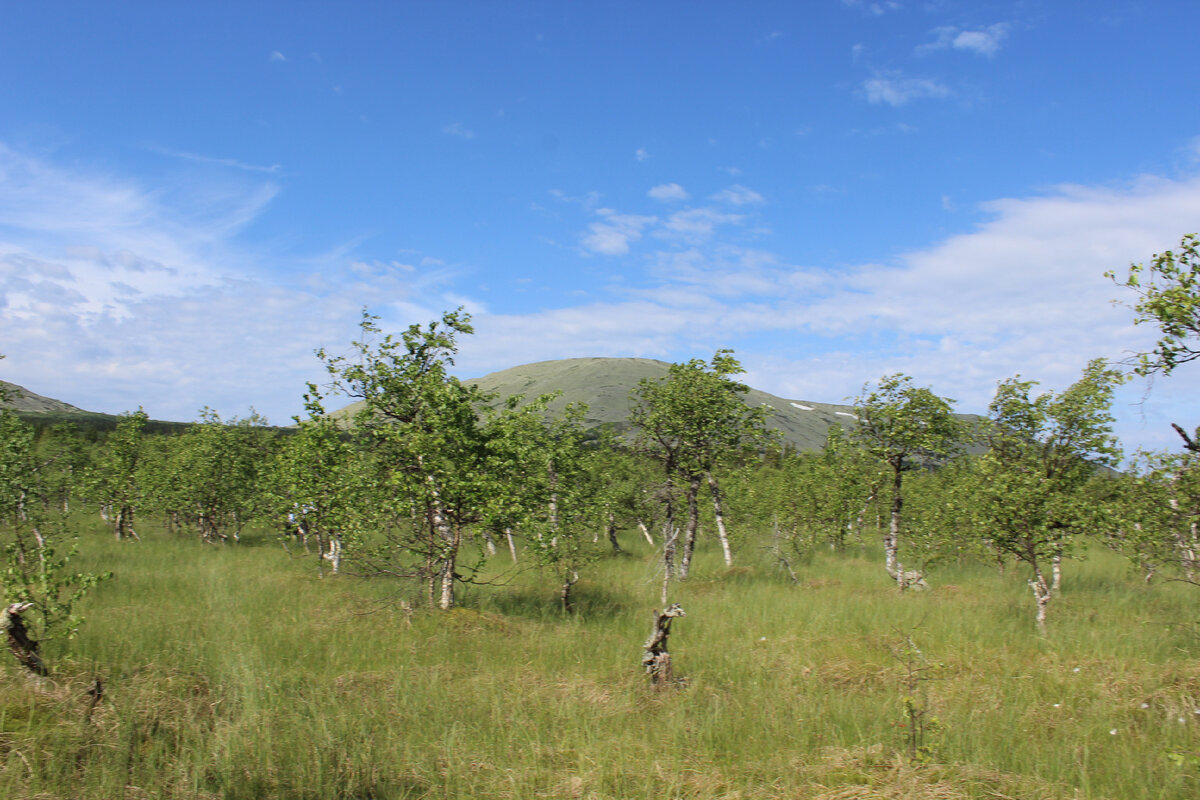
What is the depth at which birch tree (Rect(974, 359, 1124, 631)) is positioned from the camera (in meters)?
14.6

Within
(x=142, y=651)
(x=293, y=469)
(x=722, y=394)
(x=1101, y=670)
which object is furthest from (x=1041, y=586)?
(x=293, y=469)

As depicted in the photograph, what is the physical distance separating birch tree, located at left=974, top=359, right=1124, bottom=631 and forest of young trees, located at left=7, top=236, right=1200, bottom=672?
2.3 inches

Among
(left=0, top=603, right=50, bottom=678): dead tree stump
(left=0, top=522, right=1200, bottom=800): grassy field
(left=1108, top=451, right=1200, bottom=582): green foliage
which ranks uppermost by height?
(left=1108, top=451, right=1200, bottom=582): green foliage

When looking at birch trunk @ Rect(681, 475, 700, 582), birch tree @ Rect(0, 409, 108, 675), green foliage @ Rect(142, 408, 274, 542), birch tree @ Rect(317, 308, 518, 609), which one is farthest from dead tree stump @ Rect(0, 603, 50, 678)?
green foliage @ Rect(142, 408, 274, 542)

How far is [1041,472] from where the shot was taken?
52.5ft

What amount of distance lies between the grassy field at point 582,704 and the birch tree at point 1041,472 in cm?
212

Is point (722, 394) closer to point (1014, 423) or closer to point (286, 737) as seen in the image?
point (1014, 423)

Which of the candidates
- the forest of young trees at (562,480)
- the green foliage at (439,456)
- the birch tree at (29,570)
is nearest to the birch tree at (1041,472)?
the forest of young trees at (562,480)

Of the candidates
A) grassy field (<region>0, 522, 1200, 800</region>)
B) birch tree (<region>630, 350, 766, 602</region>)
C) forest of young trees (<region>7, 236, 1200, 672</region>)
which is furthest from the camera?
birch tree (<region>630, 350, 766, 602</region>)

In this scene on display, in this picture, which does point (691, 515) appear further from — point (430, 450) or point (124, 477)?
point (124, 477)

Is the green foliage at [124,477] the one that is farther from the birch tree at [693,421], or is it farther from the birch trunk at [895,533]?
the birch trunk at [895,533]

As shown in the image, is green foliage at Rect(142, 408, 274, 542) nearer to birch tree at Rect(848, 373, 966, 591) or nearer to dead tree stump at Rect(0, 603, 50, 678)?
dead tree stump at Rect(0, 603, 50, 678)

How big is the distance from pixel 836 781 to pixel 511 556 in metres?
23.8

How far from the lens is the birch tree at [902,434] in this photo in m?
19.7
